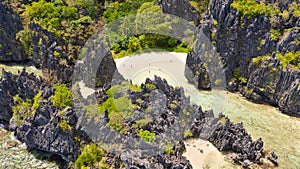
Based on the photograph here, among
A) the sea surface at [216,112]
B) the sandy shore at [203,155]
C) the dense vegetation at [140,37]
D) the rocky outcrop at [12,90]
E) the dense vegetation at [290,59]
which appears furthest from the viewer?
the dense vegetation at [140,37]

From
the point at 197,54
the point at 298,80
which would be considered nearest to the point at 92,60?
the point at 197,54

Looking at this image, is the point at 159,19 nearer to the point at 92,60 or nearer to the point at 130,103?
the point at 92,60

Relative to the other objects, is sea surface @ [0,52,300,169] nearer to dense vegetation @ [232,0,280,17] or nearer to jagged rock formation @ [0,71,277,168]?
jagged rock formation @ [0,71,277,168]

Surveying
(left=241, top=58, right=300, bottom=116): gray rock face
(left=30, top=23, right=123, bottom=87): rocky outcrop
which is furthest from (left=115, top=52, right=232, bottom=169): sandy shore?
(left=241, top=58, right=300, bottom=116): gray rock face

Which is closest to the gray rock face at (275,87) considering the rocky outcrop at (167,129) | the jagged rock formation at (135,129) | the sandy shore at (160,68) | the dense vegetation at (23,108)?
the sandy shore at (160,68)

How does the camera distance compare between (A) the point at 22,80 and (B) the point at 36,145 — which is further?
(A) the point at 22,80

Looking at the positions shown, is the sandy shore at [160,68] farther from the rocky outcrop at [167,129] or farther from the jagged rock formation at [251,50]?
the jagged rock formation at [251,50]
